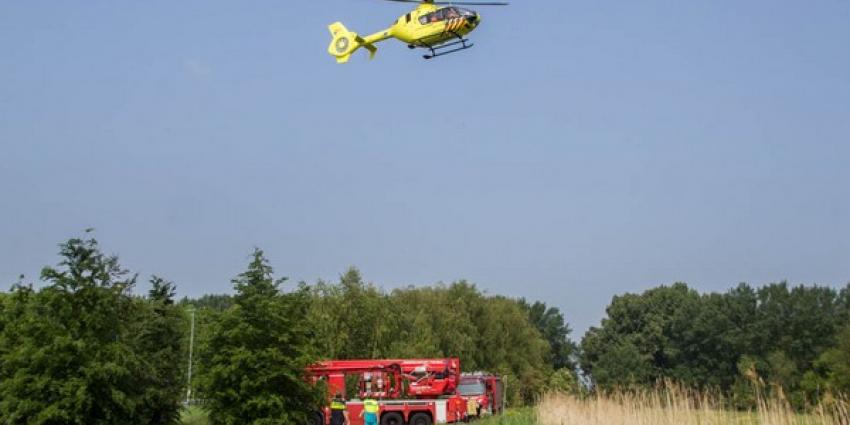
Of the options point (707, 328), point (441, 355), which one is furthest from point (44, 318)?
point (707, 328)

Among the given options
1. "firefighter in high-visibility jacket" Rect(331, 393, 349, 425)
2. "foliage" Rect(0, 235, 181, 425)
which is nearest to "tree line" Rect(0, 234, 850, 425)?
"foliage" Rect(0, 235, 181, 425)

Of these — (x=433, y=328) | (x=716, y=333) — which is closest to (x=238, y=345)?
(x=433, y=328)

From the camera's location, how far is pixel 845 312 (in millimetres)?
78625

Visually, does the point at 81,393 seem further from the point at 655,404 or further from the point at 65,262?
the point at 655,404

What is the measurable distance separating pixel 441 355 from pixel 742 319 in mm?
40633

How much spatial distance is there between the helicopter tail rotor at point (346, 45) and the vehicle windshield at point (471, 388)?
43.6 ft

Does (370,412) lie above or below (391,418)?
above

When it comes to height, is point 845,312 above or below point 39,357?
above

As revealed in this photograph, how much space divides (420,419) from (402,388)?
7.42 ft

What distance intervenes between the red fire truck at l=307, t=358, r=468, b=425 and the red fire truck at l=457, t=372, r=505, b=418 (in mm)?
668

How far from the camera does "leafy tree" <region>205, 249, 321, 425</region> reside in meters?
24.6

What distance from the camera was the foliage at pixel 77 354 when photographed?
70.5 ft

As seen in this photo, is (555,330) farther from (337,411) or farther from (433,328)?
(337,411)

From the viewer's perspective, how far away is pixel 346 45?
113 feet
